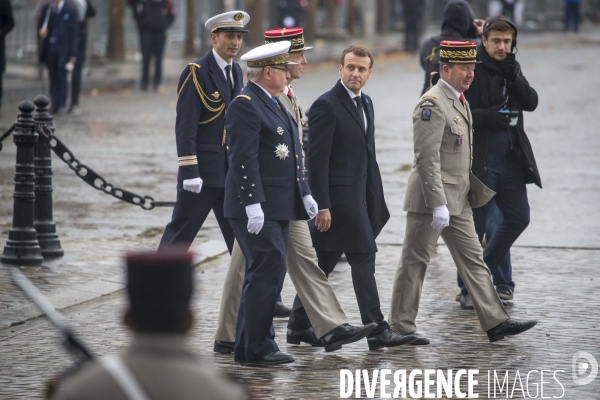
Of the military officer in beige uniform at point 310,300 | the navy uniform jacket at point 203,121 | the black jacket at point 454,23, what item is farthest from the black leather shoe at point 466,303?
the black jacket at point 454,23

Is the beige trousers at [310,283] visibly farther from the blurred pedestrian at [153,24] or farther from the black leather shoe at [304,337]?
the blurred pedestrian at [153,24]

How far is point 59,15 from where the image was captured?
18406mm

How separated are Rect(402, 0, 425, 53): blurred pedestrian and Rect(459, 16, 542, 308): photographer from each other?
2304 centimetres

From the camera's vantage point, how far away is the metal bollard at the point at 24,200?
346 inches

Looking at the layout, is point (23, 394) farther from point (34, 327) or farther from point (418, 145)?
point (418, 145)

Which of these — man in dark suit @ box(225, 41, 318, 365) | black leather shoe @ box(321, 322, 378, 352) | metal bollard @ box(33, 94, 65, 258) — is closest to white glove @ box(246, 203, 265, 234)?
man in dark suit @ box(225, 41, 318, 365)

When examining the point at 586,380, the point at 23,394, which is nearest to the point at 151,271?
the point at 23,394

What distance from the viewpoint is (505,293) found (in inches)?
315

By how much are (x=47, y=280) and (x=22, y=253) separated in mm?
606

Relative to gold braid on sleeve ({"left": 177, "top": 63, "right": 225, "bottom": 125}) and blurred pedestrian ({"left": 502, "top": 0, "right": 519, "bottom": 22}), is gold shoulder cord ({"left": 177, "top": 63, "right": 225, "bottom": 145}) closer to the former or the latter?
gold braid on sleeve ({"left": 177, "top": 63, "right": 225, "bottom": 125})

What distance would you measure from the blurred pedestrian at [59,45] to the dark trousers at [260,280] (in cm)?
1279

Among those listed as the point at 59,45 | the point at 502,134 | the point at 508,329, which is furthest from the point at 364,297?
the point at 59,45

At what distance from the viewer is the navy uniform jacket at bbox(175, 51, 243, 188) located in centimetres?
714

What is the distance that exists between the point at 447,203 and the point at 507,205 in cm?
99
